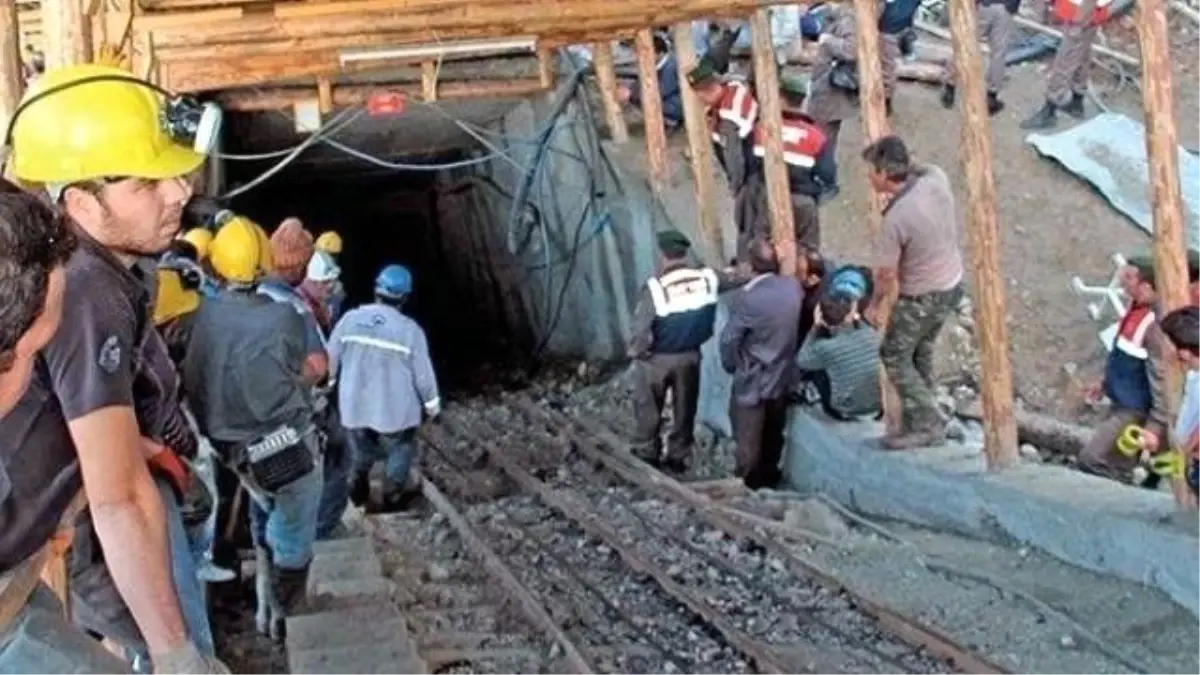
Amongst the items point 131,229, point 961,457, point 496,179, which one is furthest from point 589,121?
point 131,229

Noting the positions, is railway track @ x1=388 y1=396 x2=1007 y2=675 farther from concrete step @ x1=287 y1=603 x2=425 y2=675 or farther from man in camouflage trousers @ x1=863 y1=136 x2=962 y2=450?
man in camouflage trousers @ x1=863 y1=136 x2=962 y2=450

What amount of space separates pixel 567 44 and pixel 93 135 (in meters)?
11.4

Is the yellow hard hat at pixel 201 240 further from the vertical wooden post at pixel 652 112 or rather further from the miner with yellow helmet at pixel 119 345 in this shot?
the vertical wooden post at pixel 652 112

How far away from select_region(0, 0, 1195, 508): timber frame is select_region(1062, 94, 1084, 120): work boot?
4.24 m

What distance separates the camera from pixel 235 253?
6.90m

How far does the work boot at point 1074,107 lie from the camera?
1733cm

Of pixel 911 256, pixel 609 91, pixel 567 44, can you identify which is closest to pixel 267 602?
pixel 911 256

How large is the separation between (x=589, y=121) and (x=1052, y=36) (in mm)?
5329

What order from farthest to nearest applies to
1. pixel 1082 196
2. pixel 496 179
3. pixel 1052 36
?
pixel 496 179
pixel 1052 36
pixel 1082 196

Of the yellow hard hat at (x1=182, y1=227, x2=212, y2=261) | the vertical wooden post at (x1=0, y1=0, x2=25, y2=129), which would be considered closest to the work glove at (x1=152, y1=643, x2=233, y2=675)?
the vertical wooden post at (x1=0, y1=0, x2=25, y2=129)

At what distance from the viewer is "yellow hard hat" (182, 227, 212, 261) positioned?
7.11m

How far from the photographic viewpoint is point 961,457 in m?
10.4

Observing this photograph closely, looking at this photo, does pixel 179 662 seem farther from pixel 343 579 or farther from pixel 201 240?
pixel 343 579

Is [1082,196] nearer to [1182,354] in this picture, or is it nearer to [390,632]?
[1182,354]
